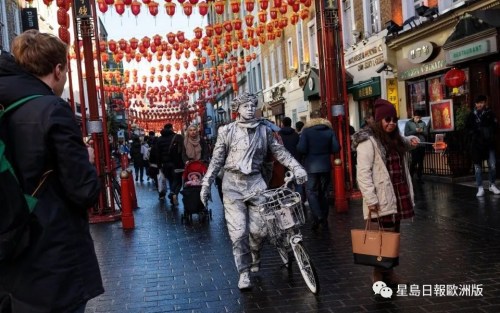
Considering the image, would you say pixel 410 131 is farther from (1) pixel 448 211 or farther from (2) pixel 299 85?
(2) pixel 299 85

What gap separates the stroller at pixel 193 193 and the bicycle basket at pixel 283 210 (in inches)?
188

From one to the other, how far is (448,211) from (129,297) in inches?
234

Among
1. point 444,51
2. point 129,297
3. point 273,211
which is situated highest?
point 444,51

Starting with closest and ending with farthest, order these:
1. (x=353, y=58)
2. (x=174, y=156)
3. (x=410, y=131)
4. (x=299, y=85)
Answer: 1. (x=174, y=156)
2. (x=410, y=131)
3. (x=353, y=58)
4. (x=299, y=85)

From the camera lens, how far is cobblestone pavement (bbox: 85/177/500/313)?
5.12m

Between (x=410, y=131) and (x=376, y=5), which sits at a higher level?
(x=376, y=5)

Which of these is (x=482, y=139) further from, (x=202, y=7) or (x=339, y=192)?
(x=202, y=7)

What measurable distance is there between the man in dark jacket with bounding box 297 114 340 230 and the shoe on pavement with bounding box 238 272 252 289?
3.36 m

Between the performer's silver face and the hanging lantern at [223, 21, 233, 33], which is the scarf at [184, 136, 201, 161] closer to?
the performer's silver face

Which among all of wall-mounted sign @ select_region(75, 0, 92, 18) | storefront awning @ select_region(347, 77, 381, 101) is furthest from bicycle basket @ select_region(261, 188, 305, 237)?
storefront awning @ select_region(347, 77, 381, 101)

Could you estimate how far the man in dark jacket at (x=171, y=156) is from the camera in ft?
42.9

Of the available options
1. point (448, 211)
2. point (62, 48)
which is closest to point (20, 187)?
point (62, 48)

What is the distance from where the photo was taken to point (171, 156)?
13289 mm

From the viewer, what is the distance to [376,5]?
63.9ft
